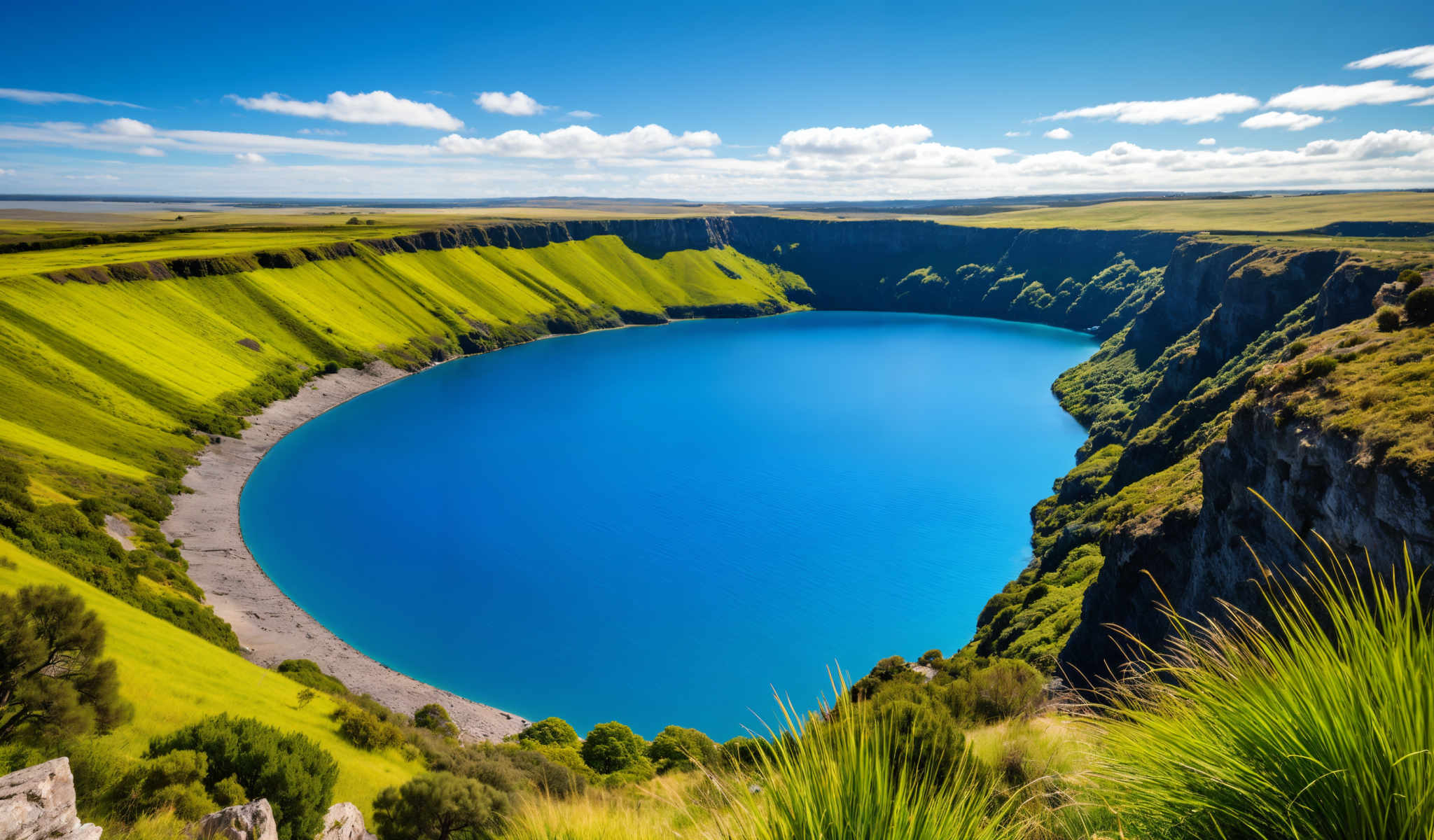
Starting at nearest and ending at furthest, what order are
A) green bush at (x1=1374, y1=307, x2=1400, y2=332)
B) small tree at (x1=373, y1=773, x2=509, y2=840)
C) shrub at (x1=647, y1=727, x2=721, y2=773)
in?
small tree at (x1=373, y1=773, x2=509, y2=840)
green bush at (x1=1374, y1=307, x2=1400, y2=332)
shrub at (x1=647, y1=727, x2=721, y2=773)

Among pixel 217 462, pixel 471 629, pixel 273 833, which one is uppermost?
pixel 273 833

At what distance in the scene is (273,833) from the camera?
10.0 metres

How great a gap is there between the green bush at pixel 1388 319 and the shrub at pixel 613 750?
30.1 meters

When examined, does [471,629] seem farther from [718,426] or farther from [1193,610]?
[718,426]

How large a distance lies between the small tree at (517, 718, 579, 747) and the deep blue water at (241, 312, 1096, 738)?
272cm

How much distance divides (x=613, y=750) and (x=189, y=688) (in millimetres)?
14426

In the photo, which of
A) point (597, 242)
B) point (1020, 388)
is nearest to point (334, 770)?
point (1020, 388)

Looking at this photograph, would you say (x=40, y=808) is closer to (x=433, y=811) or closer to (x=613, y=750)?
(x=433, y=811)

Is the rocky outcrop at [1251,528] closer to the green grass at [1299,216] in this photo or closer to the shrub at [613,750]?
the shrub at [613,750]

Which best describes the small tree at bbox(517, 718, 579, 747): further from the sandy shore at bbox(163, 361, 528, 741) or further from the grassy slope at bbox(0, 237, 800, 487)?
the grassy slope at bbox(0, 237, 800, 487)

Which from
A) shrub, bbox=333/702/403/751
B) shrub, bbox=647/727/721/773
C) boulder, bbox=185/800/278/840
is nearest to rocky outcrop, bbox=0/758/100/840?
boulder, bbox=185/800/278/840

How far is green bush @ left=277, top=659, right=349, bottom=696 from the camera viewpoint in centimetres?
2970

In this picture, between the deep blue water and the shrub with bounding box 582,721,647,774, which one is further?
the deep blue water

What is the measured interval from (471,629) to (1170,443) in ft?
148
